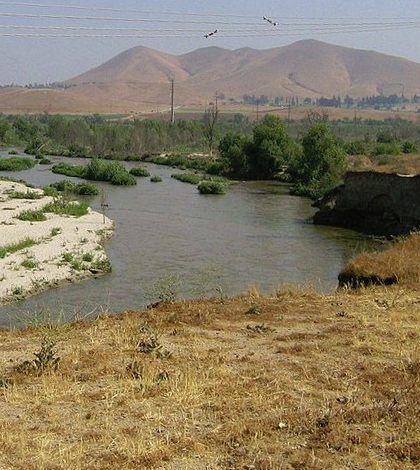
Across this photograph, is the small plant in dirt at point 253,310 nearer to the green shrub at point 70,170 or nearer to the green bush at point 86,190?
the green bush at point 86,190

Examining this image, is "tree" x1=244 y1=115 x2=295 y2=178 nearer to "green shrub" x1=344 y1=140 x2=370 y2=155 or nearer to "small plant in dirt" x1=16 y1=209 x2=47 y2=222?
"green shrub" x1=344 y1=140 x2=370 y2=155

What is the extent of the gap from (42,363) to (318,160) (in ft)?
147

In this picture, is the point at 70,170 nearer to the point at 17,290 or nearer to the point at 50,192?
the point at 50,192

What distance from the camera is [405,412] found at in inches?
284

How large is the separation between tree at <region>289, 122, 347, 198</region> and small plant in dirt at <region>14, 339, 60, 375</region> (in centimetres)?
4107

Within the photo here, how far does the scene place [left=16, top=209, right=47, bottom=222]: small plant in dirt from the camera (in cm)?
3329

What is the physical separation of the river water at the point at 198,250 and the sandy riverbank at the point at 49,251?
1.80ft

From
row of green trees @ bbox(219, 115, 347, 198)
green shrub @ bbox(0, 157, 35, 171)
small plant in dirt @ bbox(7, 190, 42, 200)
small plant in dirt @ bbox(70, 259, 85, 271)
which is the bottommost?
green shrub @ bbox(0, 157, 35, 171)

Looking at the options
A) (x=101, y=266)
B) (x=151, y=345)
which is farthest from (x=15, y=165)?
(x=151, y=345)

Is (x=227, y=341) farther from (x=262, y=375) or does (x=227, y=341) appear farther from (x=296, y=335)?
(x=262, y=375)

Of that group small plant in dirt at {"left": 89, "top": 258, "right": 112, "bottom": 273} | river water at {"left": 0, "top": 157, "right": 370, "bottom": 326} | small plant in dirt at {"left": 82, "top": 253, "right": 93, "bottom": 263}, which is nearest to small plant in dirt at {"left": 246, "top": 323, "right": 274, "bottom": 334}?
river water at {"left": 0, "top": 157, "right": 370, "bottom": 326}

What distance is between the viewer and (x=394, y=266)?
1692cm

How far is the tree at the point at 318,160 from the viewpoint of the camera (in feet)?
163

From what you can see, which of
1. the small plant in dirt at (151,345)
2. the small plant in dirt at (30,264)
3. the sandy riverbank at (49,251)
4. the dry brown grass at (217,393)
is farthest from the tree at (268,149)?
the small plant in dirt at (151,345)
